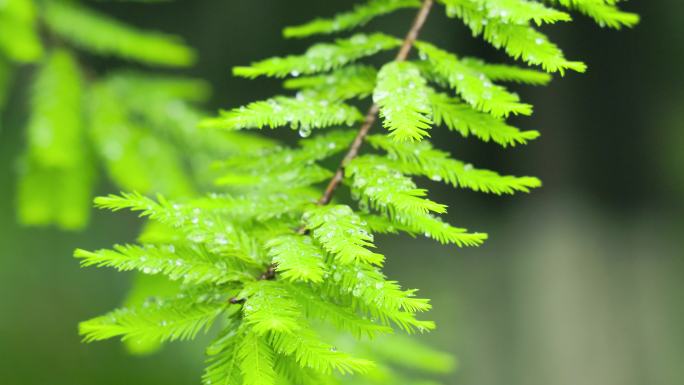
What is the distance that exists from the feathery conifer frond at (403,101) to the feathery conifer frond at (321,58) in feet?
0.25

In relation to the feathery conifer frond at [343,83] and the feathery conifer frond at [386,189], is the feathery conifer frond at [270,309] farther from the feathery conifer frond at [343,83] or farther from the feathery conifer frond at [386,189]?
the feathery conifer frond at [343,83]

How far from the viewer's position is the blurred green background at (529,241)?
2.57 metres

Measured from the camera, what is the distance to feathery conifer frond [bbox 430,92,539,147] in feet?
2.09

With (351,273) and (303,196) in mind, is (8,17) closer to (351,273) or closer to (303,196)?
(303,196)

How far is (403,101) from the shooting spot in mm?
622

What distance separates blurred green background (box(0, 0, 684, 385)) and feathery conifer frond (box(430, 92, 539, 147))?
5.73 feet

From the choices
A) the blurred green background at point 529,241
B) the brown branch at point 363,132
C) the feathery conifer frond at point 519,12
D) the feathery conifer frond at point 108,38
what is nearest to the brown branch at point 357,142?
the brown branch at point 363,132

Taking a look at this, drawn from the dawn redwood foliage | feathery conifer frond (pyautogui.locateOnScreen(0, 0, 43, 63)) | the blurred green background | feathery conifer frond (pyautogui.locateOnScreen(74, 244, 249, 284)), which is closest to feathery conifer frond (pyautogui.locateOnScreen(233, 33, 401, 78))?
feathery conifer frond (pyautogui.locateOnScreen(74, 244, 249, 284))

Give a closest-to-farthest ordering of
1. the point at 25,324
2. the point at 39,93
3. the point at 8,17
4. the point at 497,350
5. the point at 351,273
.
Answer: the point at 351,273
the point at 8,17
the point at 39,93
the point at 25,324
the point at 497,350

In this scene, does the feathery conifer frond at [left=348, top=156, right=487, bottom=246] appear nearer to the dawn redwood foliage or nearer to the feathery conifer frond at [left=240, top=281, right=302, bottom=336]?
the feathery conifer frond at [left=240, top=281, right=302, bottom=336]

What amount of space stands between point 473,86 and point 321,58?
188mm

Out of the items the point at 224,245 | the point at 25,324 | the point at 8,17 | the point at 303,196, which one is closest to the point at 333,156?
the point at 303,196

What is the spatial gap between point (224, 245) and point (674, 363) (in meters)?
2.96

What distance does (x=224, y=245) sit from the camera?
2.02ft
